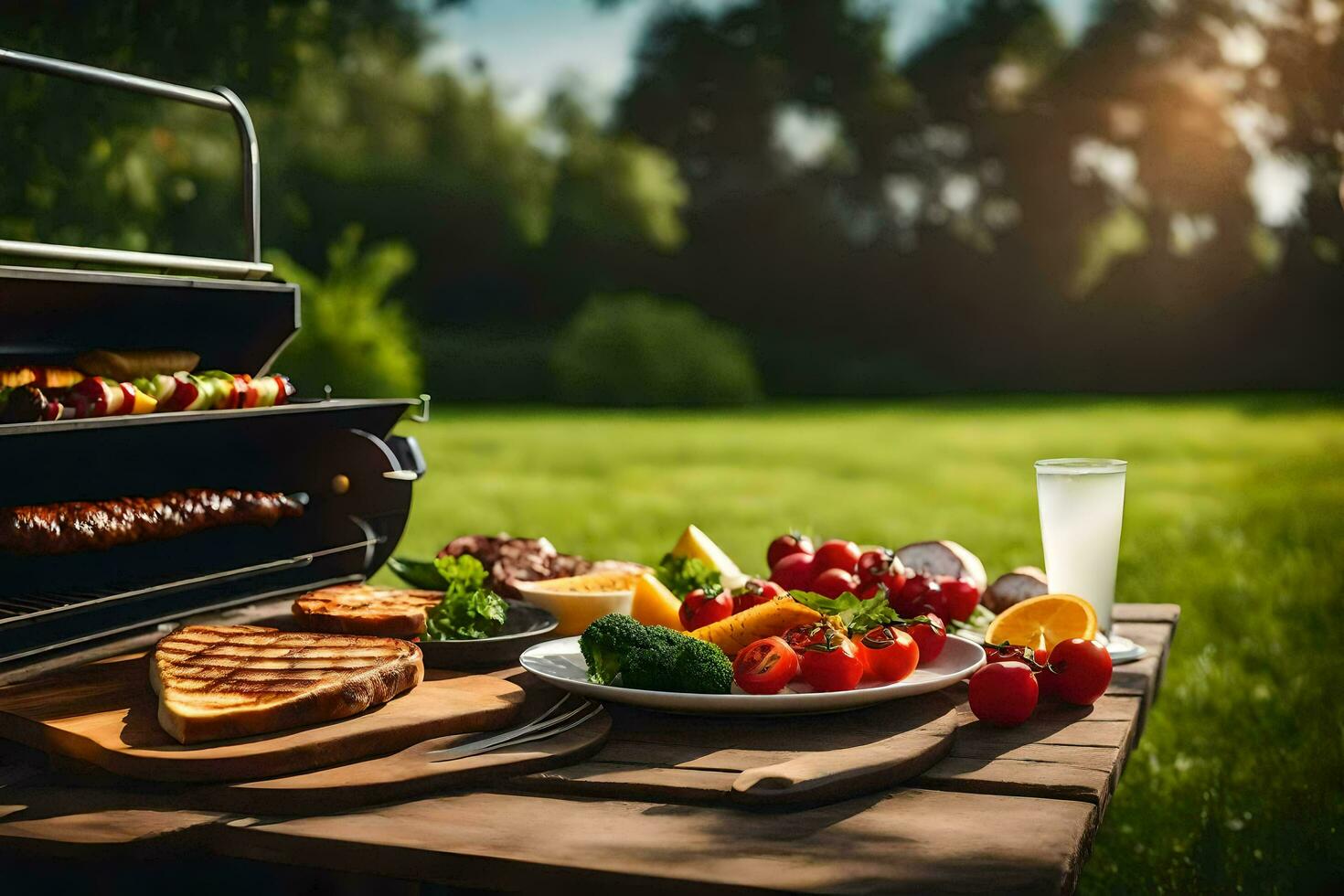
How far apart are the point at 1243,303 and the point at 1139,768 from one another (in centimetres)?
1215

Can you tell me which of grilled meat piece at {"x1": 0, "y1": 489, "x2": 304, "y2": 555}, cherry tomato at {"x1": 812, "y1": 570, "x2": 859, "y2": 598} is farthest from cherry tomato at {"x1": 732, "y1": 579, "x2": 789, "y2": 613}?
grilled meat piece at {"x1": 0, "y1": 489, "x2": 304, "y2": 555}

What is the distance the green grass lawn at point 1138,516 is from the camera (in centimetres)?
424

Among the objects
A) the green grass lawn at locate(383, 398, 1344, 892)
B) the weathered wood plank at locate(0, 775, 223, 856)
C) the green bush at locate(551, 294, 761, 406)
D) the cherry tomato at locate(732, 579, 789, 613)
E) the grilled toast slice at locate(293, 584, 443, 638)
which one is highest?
the cherry tomato at locate(732, 579, 789, 613)

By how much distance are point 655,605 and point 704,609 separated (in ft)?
0.48

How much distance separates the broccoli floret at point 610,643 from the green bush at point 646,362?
15.9 meters

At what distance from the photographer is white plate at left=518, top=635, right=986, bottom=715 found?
1.93 metres

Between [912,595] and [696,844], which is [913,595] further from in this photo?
[696,844]

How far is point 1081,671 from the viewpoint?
2.12 m

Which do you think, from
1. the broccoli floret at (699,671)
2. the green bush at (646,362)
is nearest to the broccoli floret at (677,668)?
the broccoli floret at (699,671)

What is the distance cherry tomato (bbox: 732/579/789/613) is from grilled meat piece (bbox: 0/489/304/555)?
1.21 metres

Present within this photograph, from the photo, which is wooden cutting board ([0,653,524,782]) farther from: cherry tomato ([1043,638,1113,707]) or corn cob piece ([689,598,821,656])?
cherry tomato ([1043,638,1113,707])

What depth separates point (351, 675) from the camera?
6.31 ft

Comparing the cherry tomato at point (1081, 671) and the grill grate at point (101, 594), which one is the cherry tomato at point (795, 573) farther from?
the grill grate at point (101, 594)

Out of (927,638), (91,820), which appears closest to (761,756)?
(927,638)
